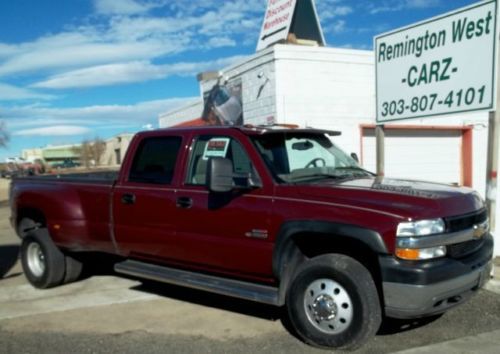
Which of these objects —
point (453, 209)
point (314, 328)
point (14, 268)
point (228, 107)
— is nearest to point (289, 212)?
point (314, 328)

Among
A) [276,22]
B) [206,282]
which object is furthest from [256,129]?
[276,22]

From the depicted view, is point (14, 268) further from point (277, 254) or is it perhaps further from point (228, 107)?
point (228, 107)

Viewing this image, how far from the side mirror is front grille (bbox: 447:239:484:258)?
194cm

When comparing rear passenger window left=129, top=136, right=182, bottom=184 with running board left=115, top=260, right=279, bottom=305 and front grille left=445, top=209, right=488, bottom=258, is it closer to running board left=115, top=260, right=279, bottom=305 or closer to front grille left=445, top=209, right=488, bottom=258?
running board left=115, top=260, right=279, bottom=305

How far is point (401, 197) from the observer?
14.5 ft

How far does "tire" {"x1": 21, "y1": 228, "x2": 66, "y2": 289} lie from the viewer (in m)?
6.91

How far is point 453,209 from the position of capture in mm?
4441

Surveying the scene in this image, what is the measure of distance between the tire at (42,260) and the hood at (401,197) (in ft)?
12.0

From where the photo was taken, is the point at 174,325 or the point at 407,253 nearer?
the point at 407,253

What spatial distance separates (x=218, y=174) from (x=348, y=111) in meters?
8.25

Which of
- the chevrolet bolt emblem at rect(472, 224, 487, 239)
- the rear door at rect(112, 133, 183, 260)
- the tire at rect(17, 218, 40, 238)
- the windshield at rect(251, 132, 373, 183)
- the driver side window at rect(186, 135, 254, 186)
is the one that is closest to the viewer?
the chevrolet bolt emblem at rect(472, 224, 487, 239)

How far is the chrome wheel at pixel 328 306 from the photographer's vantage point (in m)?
4.47

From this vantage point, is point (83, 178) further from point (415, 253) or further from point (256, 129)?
point (415, 253)

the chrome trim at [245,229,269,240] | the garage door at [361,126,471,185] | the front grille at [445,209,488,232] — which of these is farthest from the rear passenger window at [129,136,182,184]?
the garage door at [361,126,471,185]
